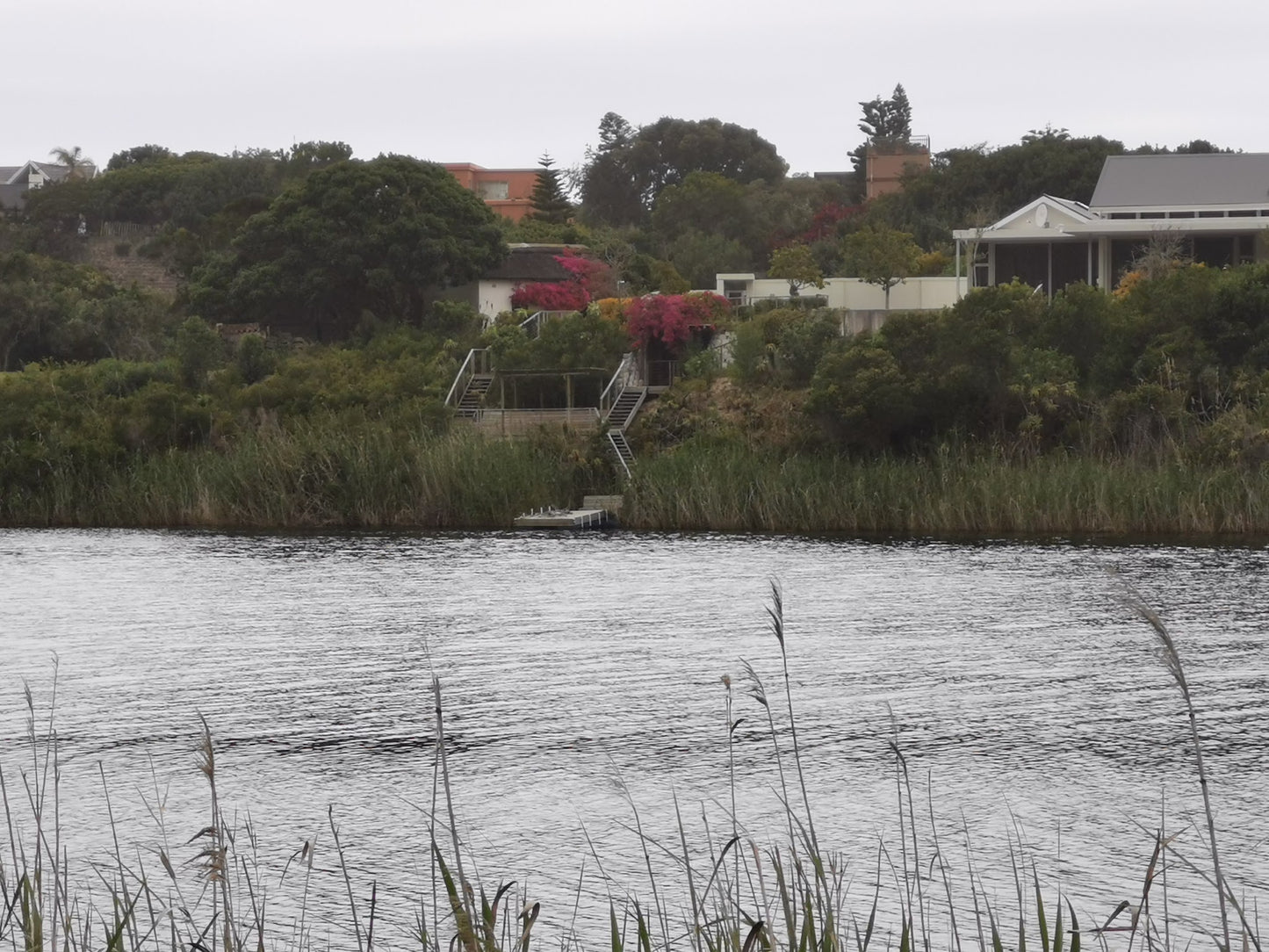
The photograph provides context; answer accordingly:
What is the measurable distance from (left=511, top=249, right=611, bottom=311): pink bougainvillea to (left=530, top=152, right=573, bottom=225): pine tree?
23743 millimetres

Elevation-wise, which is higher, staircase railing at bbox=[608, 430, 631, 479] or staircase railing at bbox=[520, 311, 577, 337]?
staircase railing at bbox=[520, 311, 577, 337]

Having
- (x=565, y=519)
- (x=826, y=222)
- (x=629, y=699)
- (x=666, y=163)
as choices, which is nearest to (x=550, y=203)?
(x=826, y=222)

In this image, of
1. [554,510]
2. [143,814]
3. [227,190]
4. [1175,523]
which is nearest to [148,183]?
[227,190]

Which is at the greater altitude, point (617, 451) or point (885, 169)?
point (885, 169)

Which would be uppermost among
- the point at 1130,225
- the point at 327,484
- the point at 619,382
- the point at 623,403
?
the point at 1130,225

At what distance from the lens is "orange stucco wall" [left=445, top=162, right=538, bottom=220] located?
384 feet

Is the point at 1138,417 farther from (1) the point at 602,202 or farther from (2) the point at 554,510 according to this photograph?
(1) the point at 602,202

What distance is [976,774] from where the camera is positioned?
17188 millimetres

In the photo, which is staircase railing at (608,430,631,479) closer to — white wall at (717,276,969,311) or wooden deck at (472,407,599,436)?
wooden deck at (472,407,599,436)

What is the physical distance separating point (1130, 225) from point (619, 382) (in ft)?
56.6

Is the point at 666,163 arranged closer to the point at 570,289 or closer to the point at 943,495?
the point at 570,289

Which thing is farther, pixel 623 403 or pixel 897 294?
pixel 897 294

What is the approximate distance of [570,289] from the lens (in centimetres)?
6719

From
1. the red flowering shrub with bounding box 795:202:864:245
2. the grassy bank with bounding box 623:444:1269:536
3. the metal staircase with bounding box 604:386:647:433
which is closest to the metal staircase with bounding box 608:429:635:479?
the metal staircase with bounding box 604:386:647:433
